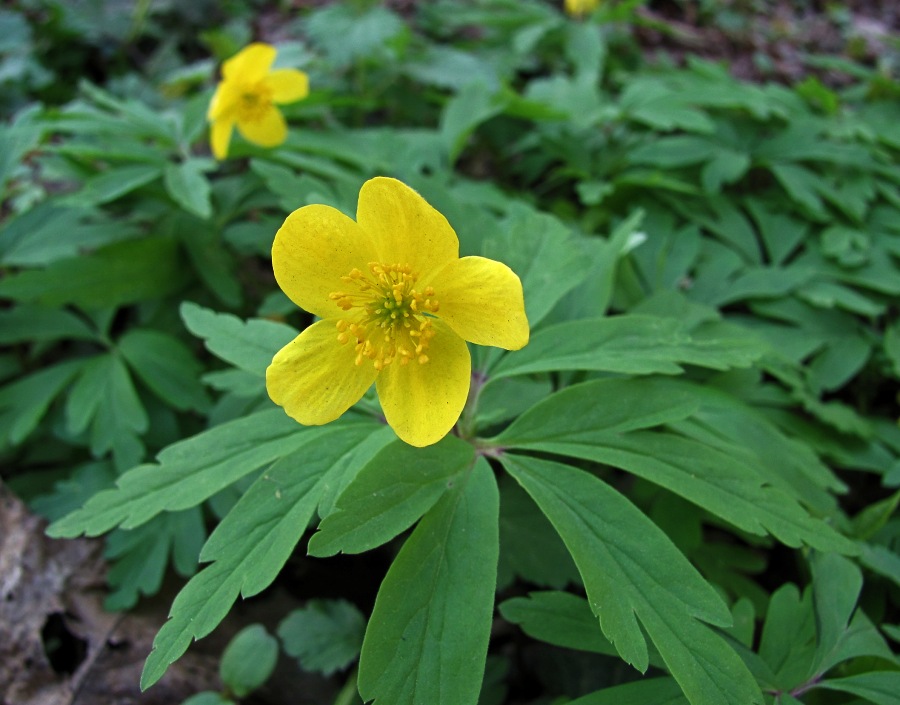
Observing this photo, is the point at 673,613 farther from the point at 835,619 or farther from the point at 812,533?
the point at 835,619

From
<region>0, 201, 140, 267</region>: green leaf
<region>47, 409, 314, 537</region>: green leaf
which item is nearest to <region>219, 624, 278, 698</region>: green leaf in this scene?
<region>47, 409, 314, 537</region>: green leaf

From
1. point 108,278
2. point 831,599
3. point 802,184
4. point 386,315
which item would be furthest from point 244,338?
point 802,184

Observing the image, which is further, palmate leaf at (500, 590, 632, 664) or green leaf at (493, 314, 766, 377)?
green leaf at (493, 314, 766, 377)

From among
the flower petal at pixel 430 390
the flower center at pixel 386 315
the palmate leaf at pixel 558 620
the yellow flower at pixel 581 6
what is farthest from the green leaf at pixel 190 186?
the yellow flower at pixel 581 6

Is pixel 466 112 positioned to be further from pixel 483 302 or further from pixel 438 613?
pixel 438 613

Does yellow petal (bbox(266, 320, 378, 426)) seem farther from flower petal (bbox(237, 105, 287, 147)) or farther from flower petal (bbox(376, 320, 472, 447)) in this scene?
flower petal (bbox(237, 105, 287, 147))

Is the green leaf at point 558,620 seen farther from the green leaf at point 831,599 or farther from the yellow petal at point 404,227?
the yellow petal at point 404,227
